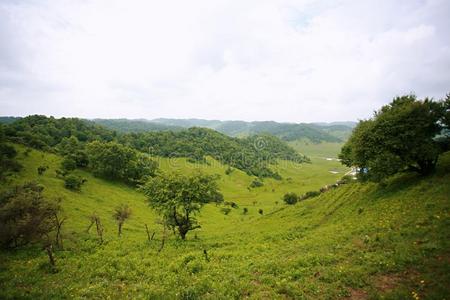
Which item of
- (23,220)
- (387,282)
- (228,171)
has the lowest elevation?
(228,171)

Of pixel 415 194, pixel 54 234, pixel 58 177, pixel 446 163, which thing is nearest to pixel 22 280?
pixel 54 234

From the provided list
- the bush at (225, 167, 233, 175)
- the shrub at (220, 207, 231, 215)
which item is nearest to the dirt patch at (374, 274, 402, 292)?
the shrub at (220, 207, 231, 215)

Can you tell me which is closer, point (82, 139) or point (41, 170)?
point (41, 170)

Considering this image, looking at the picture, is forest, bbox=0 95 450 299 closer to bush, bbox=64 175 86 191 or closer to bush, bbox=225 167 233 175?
bush, bbox=64 175 86 191

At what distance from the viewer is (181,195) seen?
1296 inches

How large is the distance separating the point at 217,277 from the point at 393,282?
9.68 m

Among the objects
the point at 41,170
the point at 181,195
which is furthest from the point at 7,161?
the point at 181,195

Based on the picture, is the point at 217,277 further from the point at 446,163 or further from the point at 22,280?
the point at 446,163

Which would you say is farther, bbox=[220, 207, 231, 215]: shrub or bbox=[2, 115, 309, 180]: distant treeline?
bbox=[2, 115, 309, 180]: distant treeline

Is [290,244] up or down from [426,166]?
down

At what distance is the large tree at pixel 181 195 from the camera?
1316 inches

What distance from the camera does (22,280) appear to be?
1619 cm

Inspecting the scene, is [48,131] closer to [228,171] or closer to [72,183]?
[72,183]

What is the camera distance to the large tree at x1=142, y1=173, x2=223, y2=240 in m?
33.4
